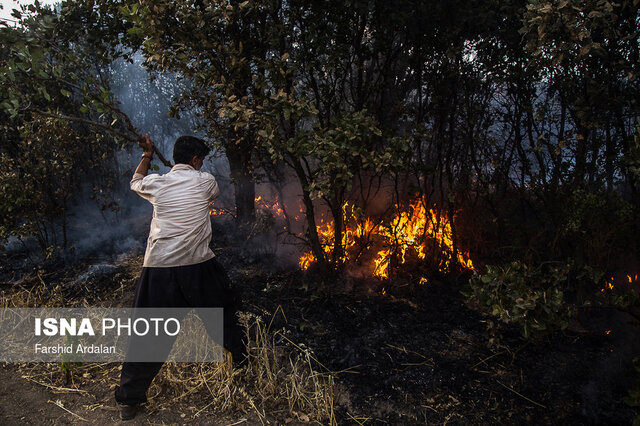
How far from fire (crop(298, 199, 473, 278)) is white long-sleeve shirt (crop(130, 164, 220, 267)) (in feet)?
8.38

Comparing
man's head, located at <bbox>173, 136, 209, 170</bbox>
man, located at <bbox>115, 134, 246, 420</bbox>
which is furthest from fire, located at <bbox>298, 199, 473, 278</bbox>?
man's head, located at <bbox>173, 136, 209, 170</bbox>

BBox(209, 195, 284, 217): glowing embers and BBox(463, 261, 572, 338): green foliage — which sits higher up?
BBox(209, 195, 284, 217): glowing embers

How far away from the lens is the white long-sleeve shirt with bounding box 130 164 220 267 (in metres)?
3.04

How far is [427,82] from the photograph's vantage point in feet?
17.3

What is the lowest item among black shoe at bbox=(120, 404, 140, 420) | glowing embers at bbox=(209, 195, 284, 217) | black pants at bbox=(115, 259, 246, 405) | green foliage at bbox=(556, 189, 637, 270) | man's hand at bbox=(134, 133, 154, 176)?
black shoe at bbox=(120, 404, 140, 420)

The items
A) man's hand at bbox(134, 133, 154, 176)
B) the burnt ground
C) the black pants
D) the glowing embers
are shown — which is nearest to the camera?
the black pants

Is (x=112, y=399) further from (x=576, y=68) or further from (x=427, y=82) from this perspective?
(x=576, y=68)

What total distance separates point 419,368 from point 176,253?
2.34 metres

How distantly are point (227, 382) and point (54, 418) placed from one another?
130 centimetres

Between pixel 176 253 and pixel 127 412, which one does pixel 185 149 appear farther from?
pixel 127 412

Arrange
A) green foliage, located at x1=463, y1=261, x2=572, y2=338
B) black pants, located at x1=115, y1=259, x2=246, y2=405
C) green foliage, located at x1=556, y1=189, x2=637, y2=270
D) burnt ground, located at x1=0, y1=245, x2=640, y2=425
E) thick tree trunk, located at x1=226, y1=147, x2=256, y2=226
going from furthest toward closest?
thick tree trunk, located at x1=226, y1=147, x2=256, y2=226, green foliage, located at x1=556, y1=189, x2=637, y2=270, burnt ground, located at x1=0, y1=245, x2=640, y2=425, black pants, located at x1=115, y1=259, x2=246, y2=405, green foliage, located at x1=463, y1=261, x2=572, y2=338

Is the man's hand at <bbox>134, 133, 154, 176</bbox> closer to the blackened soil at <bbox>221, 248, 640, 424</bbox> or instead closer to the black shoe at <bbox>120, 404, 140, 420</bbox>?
the black shoe at <bbox>120, 404, 140, 420</bbox>

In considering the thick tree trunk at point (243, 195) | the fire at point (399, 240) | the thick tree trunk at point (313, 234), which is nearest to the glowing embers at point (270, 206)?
the thick tree trunk at point (243, 195)

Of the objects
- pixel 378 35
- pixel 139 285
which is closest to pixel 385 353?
pixel 139 285
